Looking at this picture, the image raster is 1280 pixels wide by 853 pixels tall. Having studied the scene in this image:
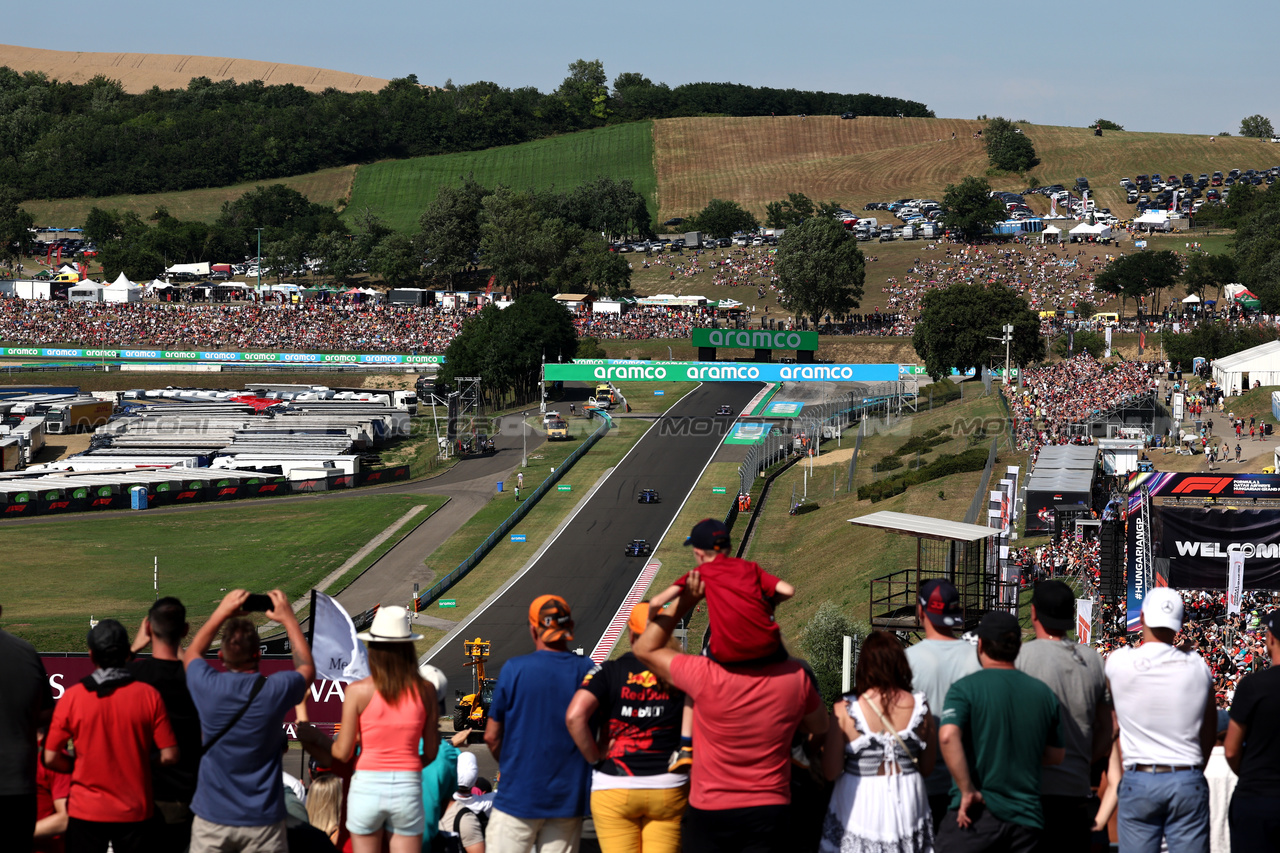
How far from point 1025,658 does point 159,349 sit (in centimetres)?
11352

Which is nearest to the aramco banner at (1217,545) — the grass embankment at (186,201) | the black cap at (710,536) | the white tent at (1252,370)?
the black cap at (710,536)

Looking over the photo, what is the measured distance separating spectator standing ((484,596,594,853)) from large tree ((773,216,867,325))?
105 m

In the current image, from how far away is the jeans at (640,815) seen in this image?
7965mm

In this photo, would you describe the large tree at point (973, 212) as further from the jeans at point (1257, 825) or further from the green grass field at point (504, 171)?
the jeans at point (1257, 825)

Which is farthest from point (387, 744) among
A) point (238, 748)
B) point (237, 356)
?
point (237, 356)

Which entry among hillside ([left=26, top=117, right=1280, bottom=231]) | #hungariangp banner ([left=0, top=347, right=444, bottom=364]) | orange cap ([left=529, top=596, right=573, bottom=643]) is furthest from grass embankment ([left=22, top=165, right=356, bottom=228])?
orange cap ([left=529, top=596, right=573, bottom=643])

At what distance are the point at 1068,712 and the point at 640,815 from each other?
2888 mm

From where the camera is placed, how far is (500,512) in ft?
203

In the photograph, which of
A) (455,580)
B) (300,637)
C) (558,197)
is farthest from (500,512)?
(558,197)

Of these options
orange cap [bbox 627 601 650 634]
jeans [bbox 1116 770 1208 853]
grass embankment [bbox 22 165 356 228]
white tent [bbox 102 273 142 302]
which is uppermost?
grass embankment [bbox 22 165 356 228]

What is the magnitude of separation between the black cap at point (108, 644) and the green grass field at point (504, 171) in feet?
558

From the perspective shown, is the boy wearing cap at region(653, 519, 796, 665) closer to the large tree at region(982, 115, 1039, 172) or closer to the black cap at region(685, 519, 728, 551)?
the black cap at region(685, 519, 728, 551)

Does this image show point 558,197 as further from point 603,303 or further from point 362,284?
point 603,303

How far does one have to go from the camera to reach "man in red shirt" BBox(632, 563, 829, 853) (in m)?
7.56
